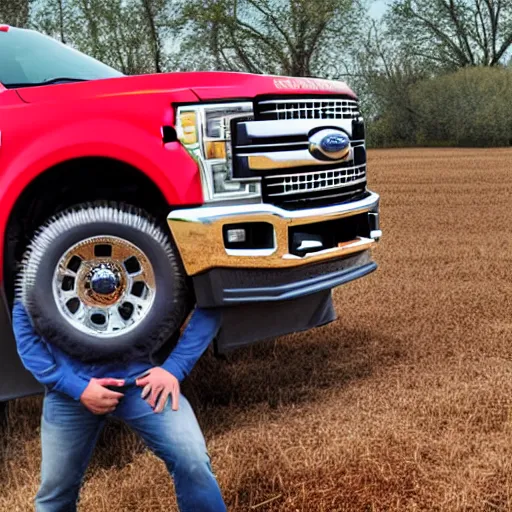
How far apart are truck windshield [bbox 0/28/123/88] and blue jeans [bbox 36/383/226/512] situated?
1.63m

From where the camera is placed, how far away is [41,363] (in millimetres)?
2350

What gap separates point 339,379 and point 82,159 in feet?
7.21

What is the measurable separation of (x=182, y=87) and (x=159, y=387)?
0.97 meters

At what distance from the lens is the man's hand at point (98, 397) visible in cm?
228

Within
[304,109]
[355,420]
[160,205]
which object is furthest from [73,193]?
[355,420]

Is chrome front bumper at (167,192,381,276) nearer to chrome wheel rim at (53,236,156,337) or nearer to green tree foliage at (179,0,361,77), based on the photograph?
chrome wheel rim at (53,236,156,337)

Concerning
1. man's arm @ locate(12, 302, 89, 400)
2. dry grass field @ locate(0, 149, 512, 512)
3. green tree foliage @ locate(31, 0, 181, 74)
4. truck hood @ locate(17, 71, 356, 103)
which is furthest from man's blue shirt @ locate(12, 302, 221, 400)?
green tree foliage @ locate(31, 0, 181, 74)

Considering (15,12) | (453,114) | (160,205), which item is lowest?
(453,114)

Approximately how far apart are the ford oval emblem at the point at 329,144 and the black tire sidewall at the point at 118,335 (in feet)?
2.18

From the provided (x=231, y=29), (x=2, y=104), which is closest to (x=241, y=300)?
(x=2, y=104)

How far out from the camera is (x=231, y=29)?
1181 inches

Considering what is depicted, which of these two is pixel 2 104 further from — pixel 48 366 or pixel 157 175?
pixel 48 366

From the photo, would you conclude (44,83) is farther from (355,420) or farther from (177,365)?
(355,420)

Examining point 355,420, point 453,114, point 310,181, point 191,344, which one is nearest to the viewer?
point 191,344
